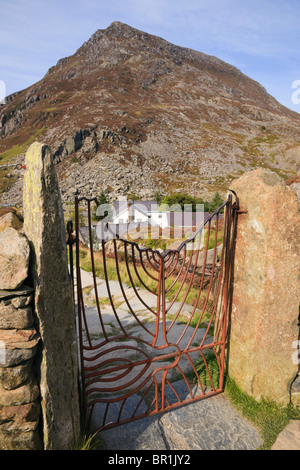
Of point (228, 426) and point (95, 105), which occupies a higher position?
point (95, 105)

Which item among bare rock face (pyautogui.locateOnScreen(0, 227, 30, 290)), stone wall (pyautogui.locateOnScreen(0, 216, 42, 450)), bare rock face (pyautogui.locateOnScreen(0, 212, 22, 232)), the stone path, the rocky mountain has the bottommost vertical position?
the stone path

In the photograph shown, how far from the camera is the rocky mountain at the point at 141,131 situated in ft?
183

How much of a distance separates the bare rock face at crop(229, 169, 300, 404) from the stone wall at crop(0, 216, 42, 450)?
2283mm

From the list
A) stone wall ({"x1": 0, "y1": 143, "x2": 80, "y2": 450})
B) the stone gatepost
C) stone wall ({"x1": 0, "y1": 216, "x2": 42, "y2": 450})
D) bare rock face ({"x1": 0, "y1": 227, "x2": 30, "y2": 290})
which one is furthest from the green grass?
bare rock face ({"x1": 0, "y1": 227, "x2": 30, "y2": 290})

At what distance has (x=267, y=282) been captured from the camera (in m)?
3.22

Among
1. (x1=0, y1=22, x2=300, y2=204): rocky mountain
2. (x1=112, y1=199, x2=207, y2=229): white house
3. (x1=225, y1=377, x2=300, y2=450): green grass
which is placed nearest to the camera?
(x1=225, y1=377, x2=300, y2=450): green grass

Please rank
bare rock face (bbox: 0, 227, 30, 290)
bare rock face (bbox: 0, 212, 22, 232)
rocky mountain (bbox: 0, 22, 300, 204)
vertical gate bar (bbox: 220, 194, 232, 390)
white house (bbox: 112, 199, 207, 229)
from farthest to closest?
rocky mountain (bbox: 0, 22, 300, 204) < white house (bbox: 112, 199, 207, 229) < vertical gate bar (bbox: 220, 194, 232, 390) < bare rock face (bbox: 0, 212, 22, 232) < bare rock face (bbox: 0, 227, 30, 290)

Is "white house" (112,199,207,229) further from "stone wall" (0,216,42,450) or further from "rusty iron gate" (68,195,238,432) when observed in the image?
"stone wall" (0,216,42,450)

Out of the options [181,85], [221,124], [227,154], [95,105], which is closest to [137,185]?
[227,154]

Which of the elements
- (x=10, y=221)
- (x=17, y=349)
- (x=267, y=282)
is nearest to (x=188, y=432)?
(x=267, y=282)

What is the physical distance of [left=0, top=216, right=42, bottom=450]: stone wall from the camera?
7.03 ft
